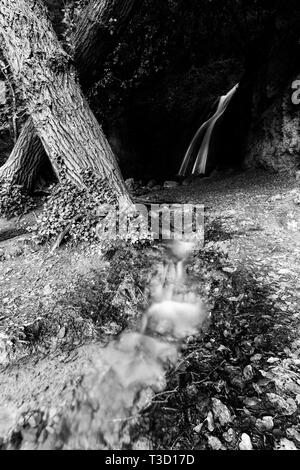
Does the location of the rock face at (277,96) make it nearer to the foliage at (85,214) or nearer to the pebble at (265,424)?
the foliage at (85,214)

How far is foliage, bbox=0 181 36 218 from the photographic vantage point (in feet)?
18.6

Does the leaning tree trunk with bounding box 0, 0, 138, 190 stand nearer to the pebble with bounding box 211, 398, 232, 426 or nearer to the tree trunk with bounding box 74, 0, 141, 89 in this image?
the tree trunk with bounding box 74, 0, 141, 89

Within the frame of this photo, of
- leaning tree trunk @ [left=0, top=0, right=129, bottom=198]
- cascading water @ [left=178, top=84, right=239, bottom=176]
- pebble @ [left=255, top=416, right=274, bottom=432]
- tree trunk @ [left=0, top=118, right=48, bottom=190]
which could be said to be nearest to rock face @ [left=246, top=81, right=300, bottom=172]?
cascading water @ [left=178, top=84, right=239, bottom=176]

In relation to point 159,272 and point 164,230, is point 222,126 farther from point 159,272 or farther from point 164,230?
point 159,272

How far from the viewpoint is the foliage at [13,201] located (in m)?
5.68

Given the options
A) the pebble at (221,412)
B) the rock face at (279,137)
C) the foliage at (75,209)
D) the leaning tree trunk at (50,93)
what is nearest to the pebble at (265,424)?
the pebble at (221,412)

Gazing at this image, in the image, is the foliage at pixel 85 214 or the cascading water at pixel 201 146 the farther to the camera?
the cascading water at pixel 201 146

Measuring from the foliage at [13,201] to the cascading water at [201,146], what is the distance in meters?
5.62

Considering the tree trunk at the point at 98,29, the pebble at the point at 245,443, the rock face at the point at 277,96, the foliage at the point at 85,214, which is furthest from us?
the rock face at the point at 277,96

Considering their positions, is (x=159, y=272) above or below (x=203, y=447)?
above

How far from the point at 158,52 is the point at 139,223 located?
18.0ft

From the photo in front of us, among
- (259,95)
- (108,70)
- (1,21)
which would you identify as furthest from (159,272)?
(259,95)

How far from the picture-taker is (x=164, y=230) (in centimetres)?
417
